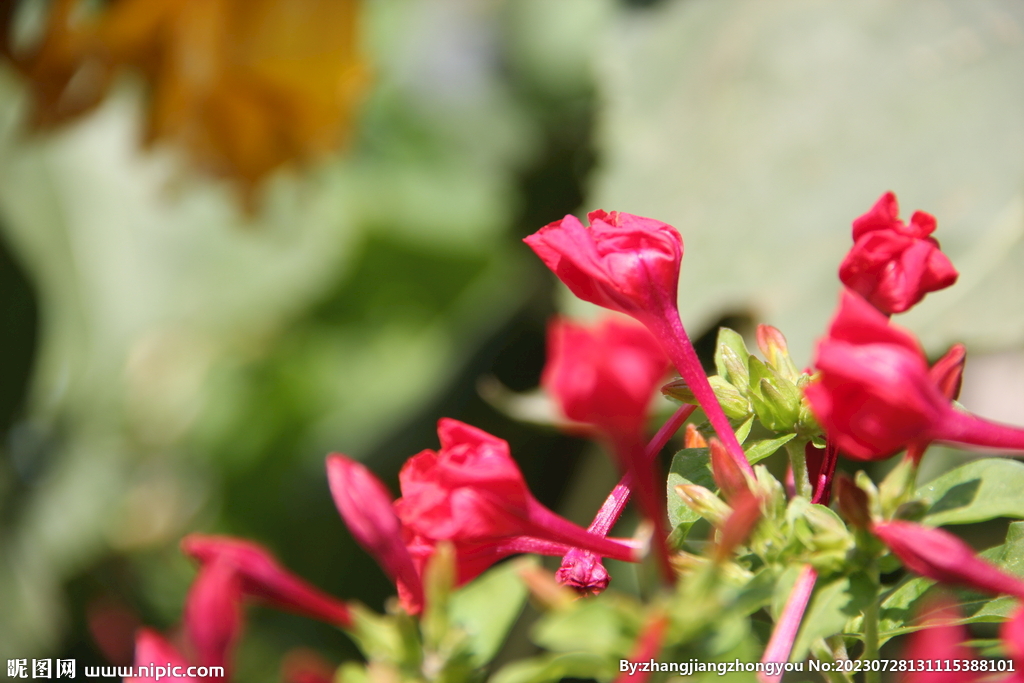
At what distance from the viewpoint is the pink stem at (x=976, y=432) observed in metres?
0.26

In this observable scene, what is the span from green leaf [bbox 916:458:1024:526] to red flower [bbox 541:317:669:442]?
0.10m

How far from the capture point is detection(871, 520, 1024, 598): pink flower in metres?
0.23

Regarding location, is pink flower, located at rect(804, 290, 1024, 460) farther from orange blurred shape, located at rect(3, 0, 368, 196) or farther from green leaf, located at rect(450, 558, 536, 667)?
orange blurred shape, located at rect(3, 0, 368, 196)

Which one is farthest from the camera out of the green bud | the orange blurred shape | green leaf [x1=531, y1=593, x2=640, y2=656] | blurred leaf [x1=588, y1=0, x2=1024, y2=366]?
the orange blurred shape

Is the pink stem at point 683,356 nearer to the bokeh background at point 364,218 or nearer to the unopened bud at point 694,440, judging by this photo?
the unopened bud at point 694,440

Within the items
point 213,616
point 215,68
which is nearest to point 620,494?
point 213,616

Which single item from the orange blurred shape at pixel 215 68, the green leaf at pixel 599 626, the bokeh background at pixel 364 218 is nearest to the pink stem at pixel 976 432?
the green leaf at pixel 599 626

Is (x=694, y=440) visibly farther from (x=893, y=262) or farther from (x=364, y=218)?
(x=364, y=218)

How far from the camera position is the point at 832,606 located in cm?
24

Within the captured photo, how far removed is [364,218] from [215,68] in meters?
0.63

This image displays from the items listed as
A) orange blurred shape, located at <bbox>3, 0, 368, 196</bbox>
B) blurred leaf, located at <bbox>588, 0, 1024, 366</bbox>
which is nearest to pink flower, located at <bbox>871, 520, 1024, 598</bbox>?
blurred leaf, located at <bbox>588, 0, 1024, 366</bbox>

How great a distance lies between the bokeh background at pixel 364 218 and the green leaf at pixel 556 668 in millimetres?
288

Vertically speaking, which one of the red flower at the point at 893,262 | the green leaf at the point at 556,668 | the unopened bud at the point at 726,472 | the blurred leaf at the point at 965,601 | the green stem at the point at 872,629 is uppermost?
the red flower at the point at 893,262

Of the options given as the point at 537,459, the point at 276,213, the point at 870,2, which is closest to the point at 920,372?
the point at 870,2
